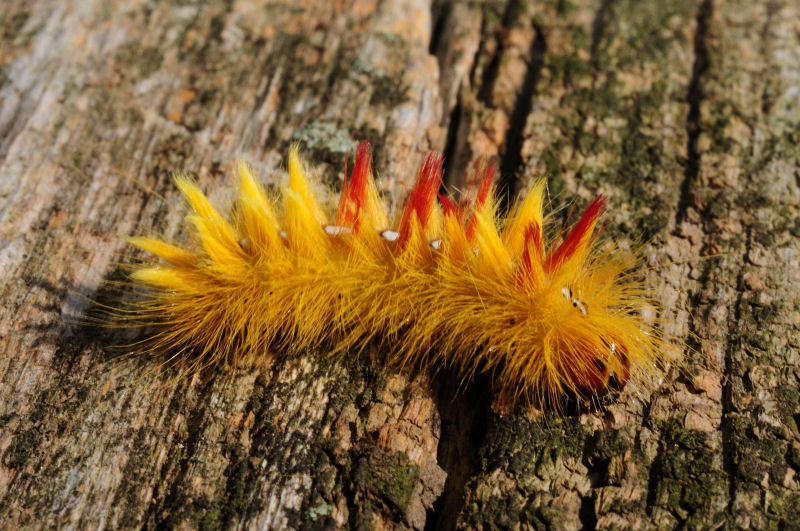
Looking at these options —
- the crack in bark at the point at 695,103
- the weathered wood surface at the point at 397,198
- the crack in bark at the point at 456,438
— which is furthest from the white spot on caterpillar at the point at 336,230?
the crack in bark at the point at 695,103

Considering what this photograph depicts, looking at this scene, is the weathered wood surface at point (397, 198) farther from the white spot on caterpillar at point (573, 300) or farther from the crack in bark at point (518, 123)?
the white spot on caterpillar at point (573, 300)

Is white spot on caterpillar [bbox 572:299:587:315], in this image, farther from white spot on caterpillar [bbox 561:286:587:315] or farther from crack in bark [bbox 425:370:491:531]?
crack in bark [bbox 425:370:491:531]

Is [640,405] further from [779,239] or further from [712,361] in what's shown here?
[779,239]

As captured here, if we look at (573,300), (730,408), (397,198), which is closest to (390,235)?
(397,198)

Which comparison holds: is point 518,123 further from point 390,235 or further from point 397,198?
point 390,235

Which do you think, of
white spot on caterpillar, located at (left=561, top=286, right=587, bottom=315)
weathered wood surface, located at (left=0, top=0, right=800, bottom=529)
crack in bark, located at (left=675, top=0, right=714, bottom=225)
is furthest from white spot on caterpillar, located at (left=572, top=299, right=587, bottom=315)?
crack in bark, located at (left=675, top=0, right=714, bottom=225)

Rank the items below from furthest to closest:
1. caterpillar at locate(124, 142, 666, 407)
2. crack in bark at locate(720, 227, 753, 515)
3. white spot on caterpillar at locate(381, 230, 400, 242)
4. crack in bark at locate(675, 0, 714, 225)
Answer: crack in bark at locate(675, 0, 714, 225)
white spot on caterpillar at locate(381, 230, 400, 242)
caterpillar at locate(124, 142, 666, 407)
crack in bark at locate(720, 227, 753, 515)

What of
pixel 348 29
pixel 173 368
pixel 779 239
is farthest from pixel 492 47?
pixel 173 368

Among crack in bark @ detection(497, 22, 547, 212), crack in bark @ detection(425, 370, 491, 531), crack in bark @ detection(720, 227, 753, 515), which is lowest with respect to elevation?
crack in bark @ detection(425, 370, 491, 531)
